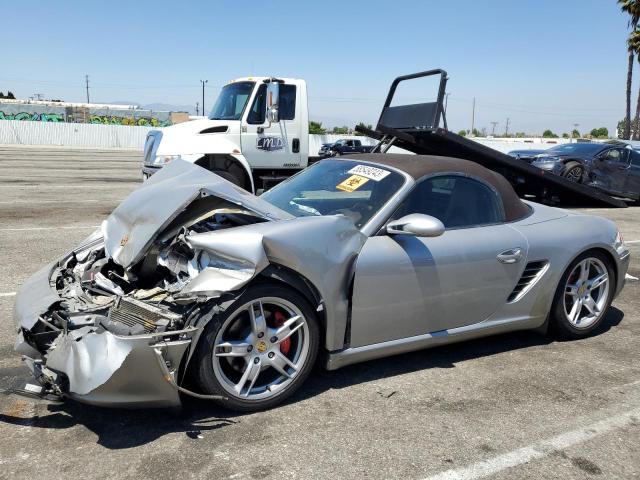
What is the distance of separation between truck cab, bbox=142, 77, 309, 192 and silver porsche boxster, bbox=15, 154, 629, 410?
5389 millimetres

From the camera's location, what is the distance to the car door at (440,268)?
11.2 ft

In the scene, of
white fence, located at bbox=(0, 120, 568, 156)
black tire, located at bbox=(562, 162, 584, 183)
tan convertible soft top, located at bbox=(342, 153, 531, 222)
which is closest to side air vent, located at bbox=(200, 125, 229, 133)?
tan convertible soft top, located at bbox=(342, 153, 531, 222)

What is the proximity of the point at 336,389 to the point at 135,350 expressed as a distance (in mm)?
1347

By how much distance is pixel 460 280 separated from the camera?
3736 mm

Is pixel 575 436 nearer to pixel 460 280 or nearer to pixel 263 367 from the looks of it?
pixel 460 280

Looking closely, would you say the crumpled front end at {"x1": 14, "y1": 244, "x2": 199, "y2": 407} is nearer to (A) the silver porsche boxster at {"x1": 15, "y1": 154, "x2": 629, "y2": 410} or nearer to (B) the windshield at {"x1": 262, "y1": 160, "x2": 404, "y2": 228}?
(A) the silver porsche boxster at {"x1": 15, "y1": 154, "x2": 629, "y2": 410}

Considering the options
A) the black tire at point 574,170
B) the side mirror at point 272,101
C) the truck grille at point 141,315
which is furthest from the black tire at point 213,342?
the black tire at point 574,170

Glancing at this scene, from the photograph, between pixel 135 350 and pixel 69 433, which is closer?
pixel 135 350

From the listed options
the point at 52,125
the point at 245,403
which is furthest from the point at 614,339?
the point at 52,125

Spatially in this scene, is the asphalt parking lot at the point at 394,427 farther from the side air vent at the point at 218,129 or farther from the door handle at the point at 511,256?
the side air vent at the point at 218,129

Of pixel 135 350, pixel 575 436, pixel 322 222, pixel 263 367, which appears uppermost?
pixel 322 222

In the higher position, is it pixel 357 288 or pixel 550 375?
pixel 357 288

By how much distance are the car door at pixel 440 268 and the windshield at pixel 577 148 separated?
1204cm

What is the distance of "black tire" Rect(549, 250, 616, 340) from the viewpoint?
4316 mm
